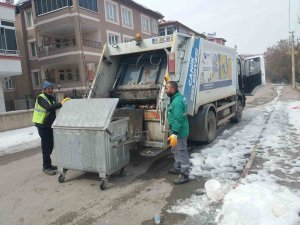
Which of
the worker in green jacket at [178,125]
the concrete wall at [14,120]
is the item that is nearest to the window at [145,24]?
the concrete wall at [14,120]

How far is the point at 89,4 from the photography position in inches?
939

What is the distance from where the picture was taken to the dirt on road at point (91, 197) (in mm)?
4051

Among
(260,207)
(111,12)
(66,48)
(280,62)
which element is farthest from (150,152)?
(280,62)

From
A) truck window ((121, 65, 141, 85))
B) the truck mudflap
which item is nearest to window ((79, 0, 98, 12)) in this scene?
truck window ((121, 65, 141, 85))

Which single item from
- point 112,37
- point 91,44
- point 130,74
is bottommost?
point 130,74

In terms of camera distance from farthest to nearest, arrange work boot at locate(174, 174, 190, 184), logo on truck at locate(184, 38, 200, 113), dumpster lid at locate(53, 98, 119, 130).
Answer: logo on truck at locate(184, 38, 200, 113) < work boot at locate(174, 174, 190, 184) < dumpster lid at locate(53, 98, 119, 130)

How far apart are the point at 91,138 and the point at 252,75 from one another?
943 centimetres

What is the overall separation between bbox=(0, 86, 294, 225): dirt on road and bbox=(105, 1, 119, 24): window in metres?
22.1

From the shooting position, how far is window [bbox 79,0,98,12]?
75.9 feet

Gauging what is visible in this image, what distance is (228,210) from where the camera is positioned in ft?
12.0

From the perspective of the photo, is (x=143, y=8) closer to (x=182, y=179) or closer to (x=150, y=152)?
(x=150, y=152)

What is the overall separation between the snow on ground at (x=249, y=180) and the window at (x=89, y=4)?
18.5m

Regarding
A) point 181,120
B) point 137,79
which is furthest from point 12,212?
point 137,79

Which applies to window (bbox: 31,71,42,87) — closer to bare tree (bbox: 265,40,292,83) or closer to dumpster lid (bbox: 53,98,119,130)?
dumpster lid (bbox: 53,98,119,130)
